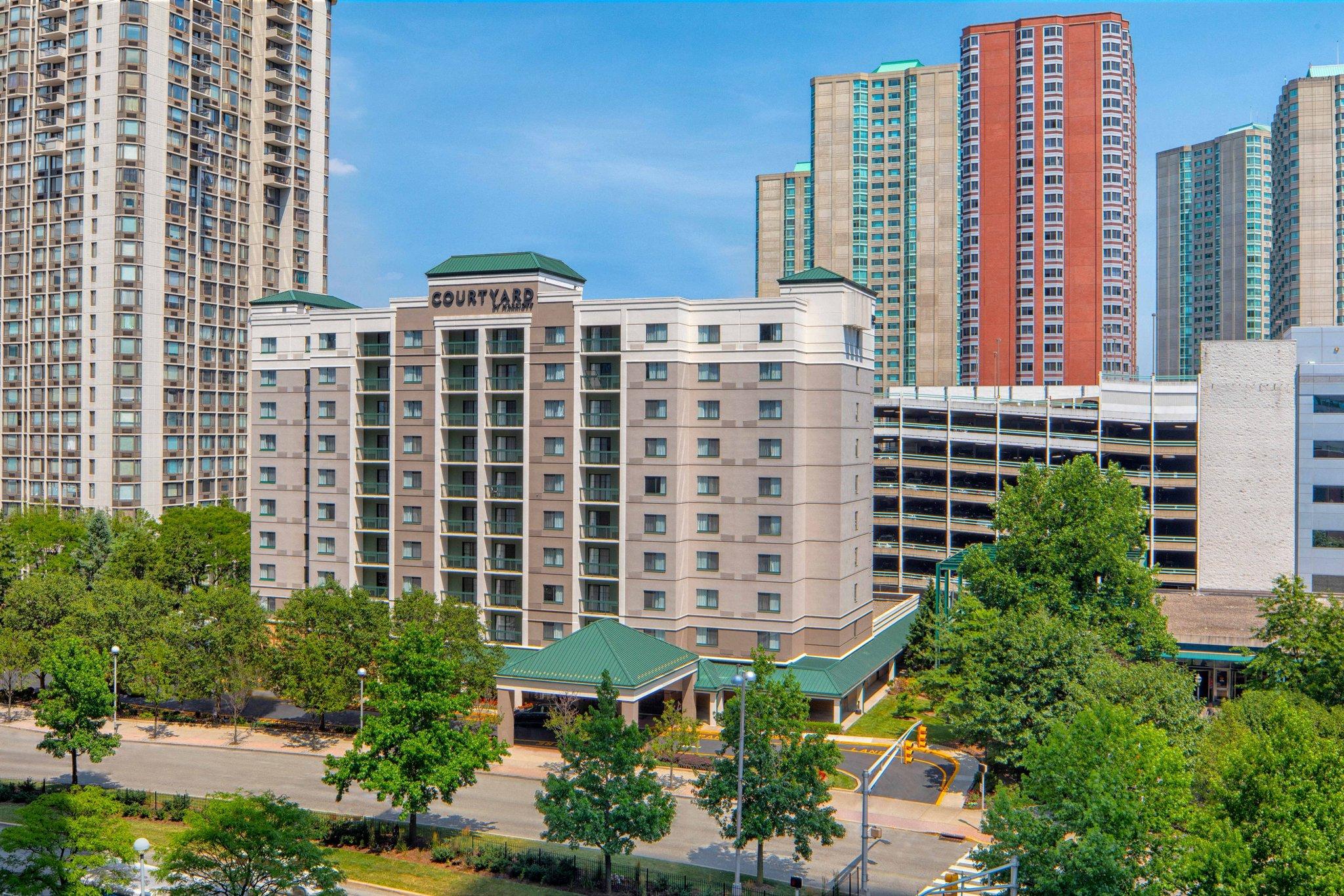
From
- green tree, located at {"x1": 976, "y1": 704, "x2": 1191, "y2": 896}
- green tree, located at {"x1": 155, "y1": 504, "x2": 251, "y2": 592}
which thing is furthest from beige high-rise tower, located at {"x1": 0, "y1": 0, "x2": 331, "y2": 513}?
green tree, located at {"x1": 976, "y1": 704, "x2": 1191, "y2": 896}

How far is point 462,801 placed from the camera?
5516cm

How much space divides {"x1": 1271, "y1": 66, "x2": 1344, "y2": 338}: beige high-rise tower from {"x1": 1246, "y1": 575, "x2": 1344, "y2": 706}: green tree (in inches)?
4784

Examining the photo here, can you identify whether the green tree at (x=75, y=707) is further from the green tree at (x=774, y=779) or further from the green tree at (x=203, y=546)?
the green tree at (x=203, y=546)

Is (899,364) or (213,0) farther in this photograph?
(899,364)

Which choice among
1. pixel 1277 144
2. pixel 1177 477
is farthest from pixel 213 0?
pixel 1277 144

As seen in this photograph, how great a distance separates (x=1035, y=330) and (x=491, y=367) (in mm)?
100679

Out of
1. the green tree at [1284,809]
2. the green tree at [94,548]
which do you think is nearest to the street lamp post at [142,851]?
the green tree at [1284,809]

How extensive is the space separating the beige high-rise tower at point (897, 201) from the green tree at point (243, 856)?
152 m

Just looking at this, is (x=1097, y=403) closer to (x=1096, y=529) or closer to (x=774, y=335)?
(x=1096, y=529)

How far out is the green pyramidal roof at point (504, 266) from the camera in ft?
238

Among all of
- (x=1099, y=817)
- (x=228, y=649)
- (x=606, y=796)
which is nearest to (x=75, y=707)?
(x=228, y=649)

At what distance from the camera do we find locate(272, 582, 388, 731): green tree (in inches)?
2448

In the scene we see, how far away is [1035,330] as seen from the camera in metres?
152

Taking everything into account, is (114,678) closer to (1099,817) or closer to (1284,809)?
(1099,817)
